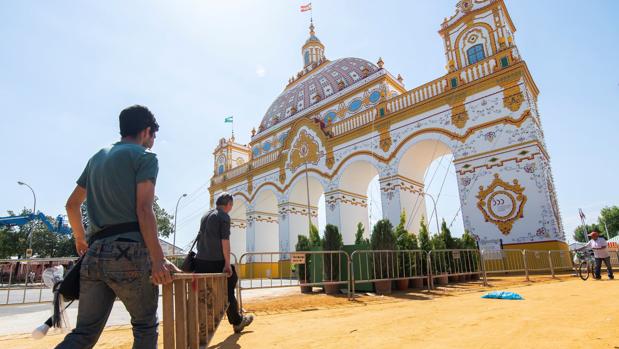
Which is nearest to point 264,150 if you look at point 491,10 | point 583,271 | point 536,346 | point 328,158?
point 328,158

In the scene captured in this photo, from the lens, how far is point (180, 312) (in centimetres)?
203

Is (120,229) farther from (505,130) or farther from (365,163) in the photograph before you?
(365,163)

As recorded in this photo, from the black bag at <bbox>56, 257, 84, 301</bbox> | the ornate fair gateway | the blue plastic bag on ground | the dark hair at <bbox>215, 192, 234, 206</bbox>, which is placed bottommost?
the blue plastic bag on ground

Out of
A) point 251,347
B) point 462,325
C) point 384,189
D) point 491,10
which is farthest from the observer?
point 384,189

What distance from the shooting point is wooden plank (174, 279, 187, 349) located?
2.02 meters

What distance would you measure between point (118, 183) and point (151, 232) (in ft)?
1.15

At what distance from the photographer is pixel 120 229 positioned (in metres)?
1.83

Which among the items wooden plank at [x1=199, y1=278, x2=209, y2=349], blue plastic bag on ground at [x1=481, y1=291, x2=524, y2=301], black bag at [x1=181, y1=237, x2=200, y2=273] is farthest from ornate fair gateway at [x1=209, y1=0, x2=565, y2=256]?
wooden plank at [x1=199, y1=278, x2=209, y2=349]

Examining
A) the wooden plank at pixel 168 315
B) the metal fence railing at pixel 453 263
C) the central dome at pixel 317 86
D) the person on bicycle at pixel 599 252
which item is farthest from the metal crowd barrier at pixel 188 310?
the central dome at pixel 317 86

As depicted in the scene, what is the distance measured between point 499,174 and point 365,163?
21.3 feet

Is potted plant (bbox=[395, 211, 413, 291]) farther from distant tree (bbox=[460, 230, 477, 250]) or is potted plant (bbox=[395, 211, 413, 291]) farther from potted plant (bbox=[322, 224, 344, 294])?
distant tree (bbox=[460, 230, 477, 250])

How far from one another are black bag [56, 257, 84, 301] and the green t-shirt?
189 millimetres

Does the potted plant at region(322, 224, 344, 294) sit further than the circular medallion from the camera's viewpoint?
No

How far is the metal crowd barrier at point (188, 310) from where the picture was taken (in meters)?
1.87
